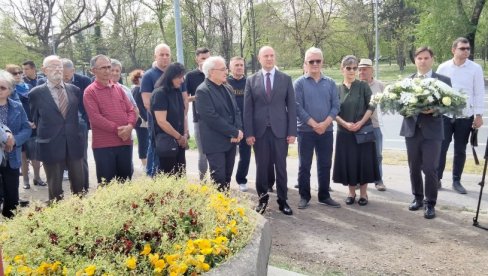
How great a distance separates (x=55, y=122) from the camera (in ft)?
17.1

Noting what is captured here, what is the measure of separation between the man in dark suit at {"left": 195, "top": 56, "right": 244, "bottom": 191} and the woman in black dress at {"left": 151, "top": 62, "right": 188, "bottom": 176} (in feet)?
1.01

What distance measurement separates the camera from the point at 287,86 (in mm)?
5684

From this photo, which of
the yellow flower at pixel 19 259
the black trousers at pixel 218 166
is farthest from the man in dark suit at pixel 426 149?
the yellow flower at pixel 19 259

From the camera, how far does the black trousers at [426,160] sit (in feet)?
18.0

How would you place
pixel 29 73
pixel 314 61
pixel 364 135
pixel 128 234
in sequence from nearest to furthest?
pixel 128 234
pixel 314 61
pixel 364 135
pixel 29 73

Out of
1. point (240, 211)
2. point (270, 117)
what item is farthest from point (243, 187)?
point (240, 211)

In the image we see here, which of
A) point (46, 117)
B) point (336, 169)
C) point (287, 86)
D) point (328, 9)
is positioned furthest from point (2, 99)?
point (328, 9)

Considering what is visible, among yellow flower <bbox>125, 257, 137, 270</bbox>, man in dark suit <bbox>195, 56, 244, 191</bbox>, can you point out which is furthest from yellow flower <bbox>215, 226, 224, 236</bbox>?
man in dark suit <bbox>195, 56, 244, 191</bbox>

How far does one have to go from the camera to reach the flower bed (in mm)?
2672

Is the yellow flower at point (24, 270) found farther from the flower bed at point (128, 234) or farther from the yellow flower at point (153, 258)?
the yellow flower at point (153, 258)

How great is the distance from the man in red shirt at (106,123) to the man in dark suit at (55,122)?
0.20 m

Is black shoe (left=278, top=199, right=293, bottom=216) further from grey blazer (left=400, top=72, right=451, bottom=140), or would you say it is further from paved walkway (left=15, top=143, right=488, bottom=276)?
grey blazer (left=400, top=72, right=451, bottom=140)

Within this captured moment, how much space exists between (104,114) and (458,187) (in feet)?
16.1

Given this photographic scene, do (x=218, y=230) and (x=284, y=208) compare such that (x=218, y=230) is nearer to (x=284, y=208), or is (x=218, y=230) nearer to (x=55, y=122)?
(x=284, y=208)
